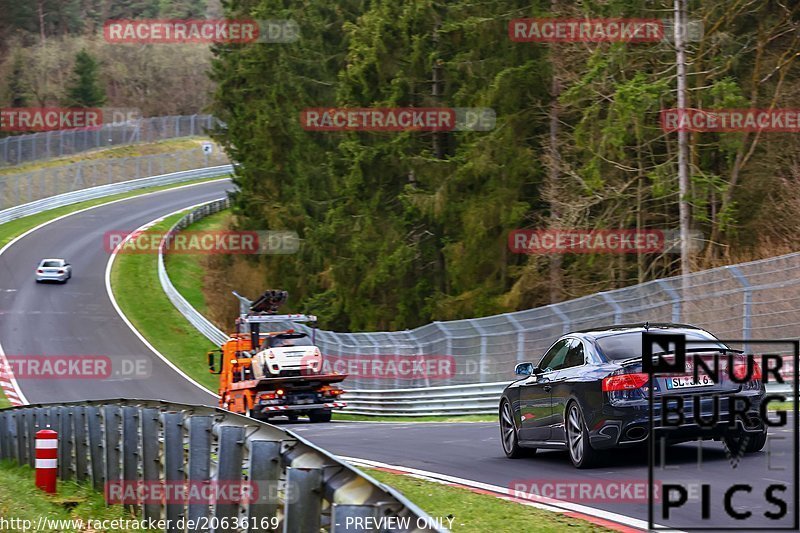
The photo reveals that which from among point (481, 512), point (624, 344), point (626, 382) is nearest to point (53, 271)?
point (624, 344)

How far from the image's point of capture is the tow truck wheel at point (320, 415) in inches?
1173

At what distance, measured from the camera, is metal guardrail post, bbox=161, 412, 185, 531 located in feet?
34.4

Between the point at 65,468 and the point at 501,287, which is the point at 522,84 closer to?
the point at 501,287

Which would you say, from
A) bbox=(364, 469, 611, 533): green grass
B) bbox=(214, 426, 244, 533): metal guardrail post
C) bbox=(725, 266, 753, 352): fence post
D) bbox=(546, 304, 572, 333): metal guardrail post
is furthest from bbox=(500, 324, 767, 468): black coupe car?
bbox=(546, 304, 572, 333): metal guardrail post

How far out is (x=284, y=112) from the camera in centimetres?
5434

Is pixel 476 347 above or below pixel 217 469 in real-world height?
below

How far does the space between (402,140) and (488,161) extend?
191 inches

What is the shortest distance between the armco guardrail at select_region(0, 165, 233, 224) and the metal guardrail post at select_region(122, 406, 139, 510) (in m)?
67.7

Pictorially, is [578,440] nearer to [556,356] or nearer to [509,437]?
[556,356]

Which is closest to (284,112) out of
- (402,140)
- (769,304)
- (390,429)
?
(402,140)

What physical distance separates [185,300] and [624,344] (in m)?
45.1

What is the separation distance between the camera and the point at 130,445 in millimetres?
Answer: 12461

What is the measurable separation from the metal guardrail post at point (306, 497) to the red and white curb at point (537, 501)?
8.90ft

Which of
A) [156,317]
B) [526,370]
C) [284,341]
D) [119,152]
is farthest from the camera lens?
[119,152]
